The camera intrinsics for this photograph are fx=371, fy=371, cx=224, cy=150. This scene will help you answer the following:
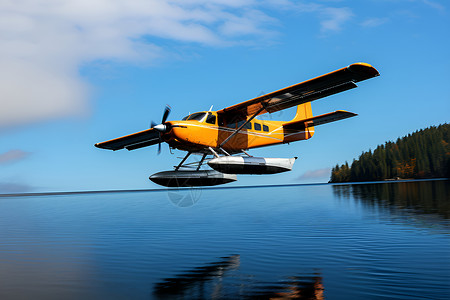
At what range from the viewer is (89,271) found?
9977 mm

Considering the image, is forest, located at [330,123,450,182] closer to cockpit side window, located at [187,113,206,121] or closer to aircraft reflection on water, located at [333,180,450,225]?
aircraft reflection on water, located at [333,180,450,225]

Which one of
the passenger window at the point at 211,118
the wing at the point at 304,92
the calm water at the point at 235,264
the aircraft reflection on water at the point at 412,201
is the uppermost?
the wing at the point at 304,92

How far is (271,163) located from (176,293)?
8588 millimetres

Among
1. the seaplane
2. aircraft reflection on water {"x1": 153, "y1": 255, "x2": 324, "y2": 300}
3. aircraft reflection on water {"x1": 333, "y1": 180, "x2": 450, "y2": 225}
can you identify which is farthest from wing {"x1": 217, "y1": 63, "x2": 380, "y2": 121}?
aircraft reflection on water {"x1": 333, "y1": 180, "x2": 450, "y2": 225}

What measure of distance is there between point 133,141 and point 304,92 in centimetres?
972

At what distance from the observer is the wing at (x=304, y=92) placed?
12.0 meters

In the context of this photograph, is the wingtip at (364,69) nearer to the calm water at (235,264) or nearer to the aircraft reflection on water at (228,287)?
the calm water at (235,264)

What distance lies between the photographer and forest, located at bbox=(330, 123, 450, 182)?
115062mm

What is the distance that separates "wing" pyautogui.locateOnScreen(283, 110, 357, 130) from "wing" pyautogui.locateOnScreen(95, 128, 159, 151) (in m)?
6.79

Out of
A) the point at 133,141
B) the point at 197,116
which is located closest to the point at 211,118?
the point at 197,116

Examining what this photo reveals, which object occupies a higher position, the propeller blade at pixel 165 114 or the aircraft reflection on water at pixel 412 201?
the propeller blade at pixel 165 114

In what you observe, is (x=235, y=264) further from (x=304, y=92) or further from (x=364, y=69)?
(x=304, y=92)

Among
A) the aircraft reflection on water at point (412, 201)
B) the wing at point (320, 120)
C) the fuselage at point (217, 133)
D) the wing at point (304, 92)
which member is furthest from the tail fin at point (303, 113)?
the aircraft reflection on water at point (412, 201)

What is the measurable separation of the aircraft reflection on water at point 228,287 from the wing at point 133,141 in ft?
34.1
